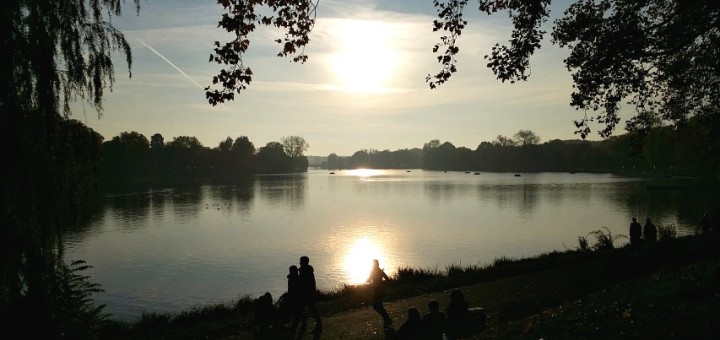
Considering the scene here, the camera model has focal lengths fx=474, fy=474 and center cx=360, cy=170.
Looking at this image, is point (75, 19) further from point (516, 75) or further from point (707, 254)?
point (707, 254)

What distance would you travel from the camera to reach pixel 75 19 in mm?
7895

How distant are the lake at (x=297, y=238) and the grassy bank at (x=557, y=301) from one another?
6.23 m

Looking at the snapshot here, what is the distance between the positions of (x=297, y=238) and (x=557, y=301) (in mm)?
27976

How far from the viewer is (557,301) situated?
13828 mm

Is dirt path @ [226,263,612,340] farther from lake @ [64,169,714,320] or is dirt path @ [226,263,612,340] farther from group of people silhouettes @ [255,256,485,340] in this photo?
lake @ [64,169,714,320]

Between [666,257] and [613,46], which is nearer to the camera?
[613,46]

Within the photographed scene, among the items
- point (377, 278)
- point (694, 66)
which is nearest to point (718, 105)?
point (694, 66)

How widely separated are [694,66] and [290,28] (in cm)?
1244

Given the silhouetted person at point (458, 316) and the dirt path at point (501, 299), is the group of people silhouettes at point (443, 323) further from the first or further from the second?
the dirt path at point (501, 299)

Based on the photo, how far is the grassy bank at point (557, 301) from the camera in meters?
9.52

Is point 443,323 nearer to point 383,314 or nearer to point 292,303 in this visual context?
point 383,314

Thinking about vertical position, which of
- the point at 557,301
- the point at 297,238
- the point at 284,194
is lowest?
the point at 297,238

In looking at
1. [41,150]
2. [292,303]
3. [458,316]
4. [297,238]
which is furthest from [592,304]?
[297,238]

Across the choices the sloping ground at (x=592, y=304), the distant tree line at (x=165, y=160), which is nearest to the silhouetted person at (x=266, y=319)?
the sloping ground at (x=592, y=304)
